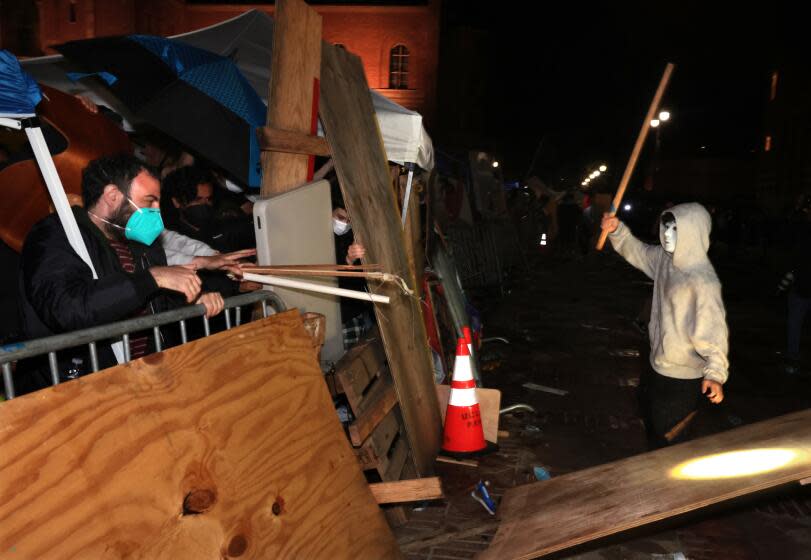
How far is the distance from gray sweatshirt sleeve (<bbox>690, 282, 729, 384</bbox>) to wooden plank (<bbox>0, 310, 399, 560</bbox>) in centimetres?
222

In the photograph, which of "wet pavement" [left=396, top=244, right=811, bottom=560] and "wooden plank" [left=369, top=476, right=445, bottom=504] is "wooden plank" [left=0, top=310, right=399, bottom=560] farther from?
"wet pavement" [left=396, top=244, right=811, bottom=560]

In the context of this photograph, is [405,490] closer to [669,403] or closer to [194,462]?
[194,462]

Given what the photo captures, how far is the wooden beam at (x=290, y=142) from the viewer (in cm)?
370

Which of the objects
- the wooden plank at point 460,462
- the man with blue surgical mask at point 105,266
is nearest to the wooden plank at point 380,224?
the wooden plank at point 460,462

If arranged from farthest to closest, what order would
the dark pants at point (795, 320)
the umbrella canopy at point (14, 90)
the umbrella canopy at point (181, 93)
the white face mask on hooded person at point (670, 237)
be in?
the dark pants at point (795, 320), the umbrella canopy at point (181, 93), the white face mask on hooded person at point (670, 237), the umbrella canopy at point (14, 90)

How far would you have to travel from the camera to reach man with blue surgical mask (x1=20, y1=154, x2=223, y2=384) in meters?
2.43

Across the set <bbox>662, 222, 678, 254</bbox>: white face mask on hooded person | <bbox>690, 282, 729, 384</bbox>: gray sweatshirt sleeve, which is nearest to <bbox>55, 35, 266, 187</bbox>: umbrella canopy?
<bbox>662, 222, 678, 254</bbox>: white face mask on hooded person

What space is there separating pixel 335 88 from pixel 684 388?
3.19 metres

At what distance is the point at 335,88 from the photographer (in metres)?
4.56

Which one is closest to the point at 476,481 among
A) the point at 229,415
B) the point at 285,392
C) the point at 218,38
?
the point at 285,392

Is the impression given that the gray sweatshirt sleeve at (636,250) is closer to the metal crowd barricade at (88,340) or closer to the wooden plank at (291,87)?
the wooden plank at (291,87)

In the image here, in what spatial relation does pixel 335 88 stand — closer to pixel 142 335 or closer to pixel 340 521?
pixel 142 335

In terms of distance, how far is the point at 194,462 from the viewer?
7.39 feet

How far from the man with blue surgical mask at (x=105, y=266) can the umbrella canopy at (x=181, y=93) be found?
5.03 ft
